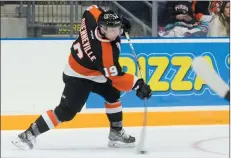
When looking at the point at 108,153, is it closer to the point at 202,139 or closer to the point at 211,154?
the point at 211,154

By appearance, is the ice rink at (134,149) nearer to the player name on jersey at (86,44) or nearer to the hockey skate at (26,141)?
the hockey skate at (26,141)

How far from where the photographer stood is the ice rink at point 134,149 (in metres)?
2.25

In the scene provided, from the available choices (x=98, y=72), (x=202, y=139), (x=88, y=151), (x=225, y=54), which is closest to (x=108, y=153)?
(x=88, y=151)

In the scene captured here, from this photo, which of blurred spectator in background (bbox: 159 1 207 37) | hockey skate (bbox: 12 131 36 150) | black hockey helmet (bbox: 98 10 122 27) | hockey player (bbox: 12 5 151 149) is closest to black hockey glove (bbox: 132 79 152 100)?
hockey player (bbox: 12 5 151 149)

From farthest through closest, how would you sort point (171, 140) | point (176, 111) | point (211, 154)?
point (176, 111), point (171, 140), point (211, 154)

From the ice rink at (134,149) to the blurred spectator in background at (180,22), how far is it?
26.8 inches

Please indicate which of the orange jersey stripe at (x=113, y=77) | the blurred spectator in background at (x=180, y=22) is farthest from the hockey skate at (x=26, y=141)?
the blurred spectator in background at (x=180, y=22)

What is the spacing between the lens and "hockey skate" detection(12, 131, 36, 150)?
228 cm

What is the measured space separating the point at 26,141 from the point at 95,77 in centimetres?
46

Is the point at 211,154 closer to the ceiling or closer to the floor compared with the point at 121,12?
closer to the floor

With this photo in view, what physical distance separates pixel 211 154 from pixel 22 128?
126cm

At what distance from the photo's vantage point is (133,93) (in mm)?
3197

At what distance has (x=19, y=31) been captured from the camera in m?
3.14

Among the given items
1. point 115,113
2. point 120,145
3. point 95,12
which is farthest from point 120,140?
point 95,12
